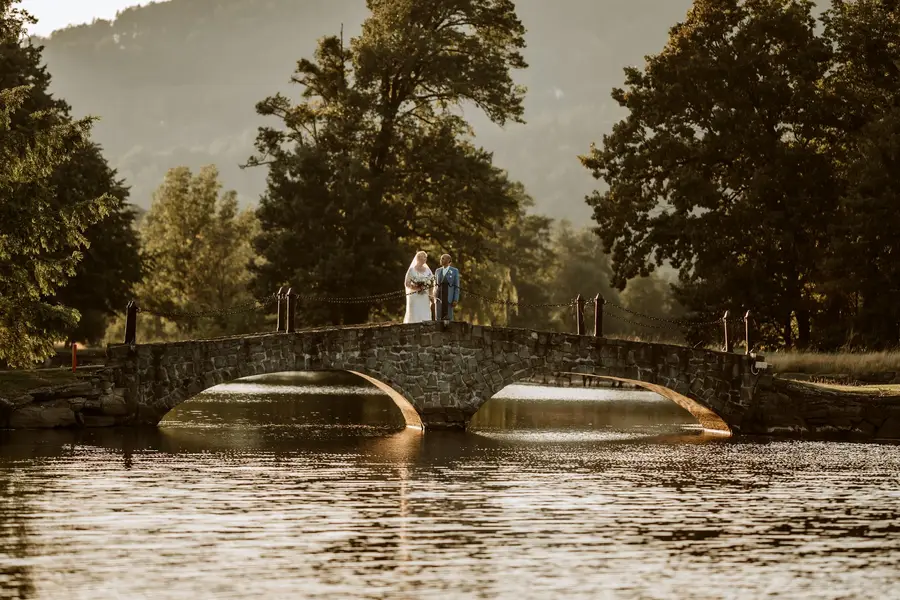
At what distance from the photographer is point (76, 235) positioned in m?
28.9

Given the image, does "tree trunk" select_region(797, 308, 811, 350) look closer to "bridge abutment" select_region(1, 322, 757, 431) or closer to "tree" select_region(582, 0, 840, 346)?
"tree" select_region(582, 0, 840, 346)

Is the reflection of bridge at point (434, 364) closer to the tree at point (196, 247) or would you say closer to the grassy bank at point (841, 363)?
the grassy bank at point (841, 363)

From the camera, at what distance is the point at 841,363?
40219 millimetres

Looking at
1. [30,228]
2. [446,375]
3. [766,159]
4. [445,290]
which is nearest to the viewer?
[30,228]

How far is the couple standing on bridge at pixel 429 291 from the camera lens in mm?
32031

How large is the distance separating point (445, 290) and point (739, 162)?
20514 mm

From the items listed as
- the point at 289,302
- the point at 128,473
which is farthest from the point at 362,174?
the point at 128,473

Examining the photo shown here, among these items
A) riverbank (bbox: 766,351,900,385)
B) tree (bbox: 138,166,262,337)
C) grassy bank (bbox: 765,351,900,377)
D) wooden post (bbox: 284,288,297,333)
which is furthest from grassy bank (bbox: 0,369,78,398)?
tree (bbox: 138,166,262,337)

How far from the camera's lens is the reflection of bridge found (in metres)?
Answer: 30.7

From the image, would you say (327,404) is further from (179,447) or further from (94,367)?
(179,447)

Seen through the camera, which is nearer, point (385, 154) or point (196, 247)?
point (385, 154)

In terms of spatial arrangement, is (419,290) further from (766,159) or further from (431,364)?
(766,159)

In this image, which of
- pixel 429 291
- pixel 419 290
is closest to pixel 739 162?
pixel 429 291

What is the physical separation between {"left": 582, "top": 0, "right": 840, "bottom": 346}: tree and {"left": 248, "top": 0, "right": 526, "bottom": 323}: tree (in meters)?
8.37
